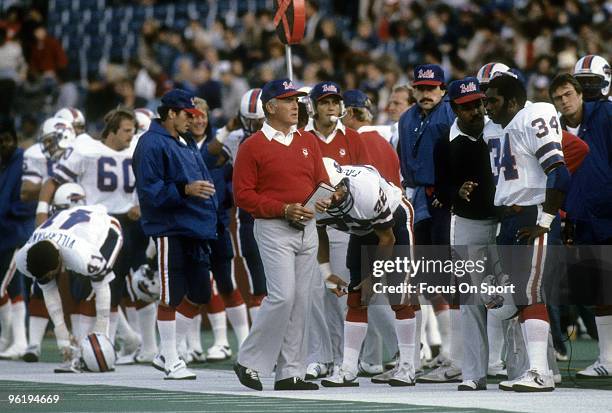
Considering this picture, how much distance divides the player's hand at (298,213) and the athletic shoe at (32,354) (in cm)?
439

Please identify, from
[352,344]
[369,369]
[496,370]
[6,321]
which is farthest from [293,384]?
[6,321]

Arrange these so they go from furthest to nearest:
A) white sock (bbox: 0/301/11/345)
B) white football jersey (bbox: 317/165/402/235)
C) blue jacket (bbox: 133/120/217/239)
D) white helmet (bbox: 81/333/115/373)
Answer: white sock (bbox: 0/301/11/345)
white helmet (bbox: 81/333/115/373)
blue jacket (bbox: 133/120/217/239)
white football jersey (bbox: 317/165/402/235)

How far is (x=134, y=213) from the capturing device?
513 inches

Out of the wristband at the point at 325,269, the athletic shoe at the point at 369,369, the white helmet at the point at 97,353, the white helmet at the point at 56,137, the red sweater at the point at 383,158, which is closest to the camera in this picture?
the wristband at the point at 325,269

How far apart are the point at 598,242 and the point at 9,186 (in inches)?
234

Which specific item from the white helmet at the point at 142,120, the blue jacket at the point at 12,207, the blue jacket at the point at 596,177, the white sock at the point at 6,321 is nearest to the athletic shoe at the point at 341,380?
the blue jacket at the point at 596,177

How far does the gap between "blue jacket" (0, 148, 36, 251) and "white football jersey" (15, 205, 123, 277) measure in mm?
1941

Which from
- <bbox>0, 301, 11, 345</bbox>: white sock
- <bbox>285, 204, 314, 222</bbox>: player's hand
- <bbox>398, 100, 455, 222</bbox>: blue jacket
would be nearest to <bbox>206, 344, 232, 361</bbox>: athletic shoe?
<bbox>0, 301, 11, 345</bbox>: white sock

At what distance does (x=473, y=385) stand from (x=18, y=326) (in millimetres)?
5760

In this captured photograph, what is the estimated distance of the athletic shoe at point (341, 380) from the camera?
409 inches

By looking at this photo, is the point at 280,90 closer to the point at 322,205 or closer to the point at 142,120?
the point at 322,205

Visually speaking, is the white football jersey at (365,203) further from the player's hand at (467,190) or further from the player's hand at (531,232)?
the player's hand at (531,232)

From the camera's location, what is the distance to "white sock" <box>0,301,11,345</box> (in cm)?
1424

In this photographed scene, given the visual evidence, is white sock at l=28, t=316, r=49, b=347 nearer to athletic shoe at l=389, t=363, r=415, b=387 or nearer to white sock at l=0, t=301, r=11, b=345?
white sock at l=0, t=301, r=11, b=345
